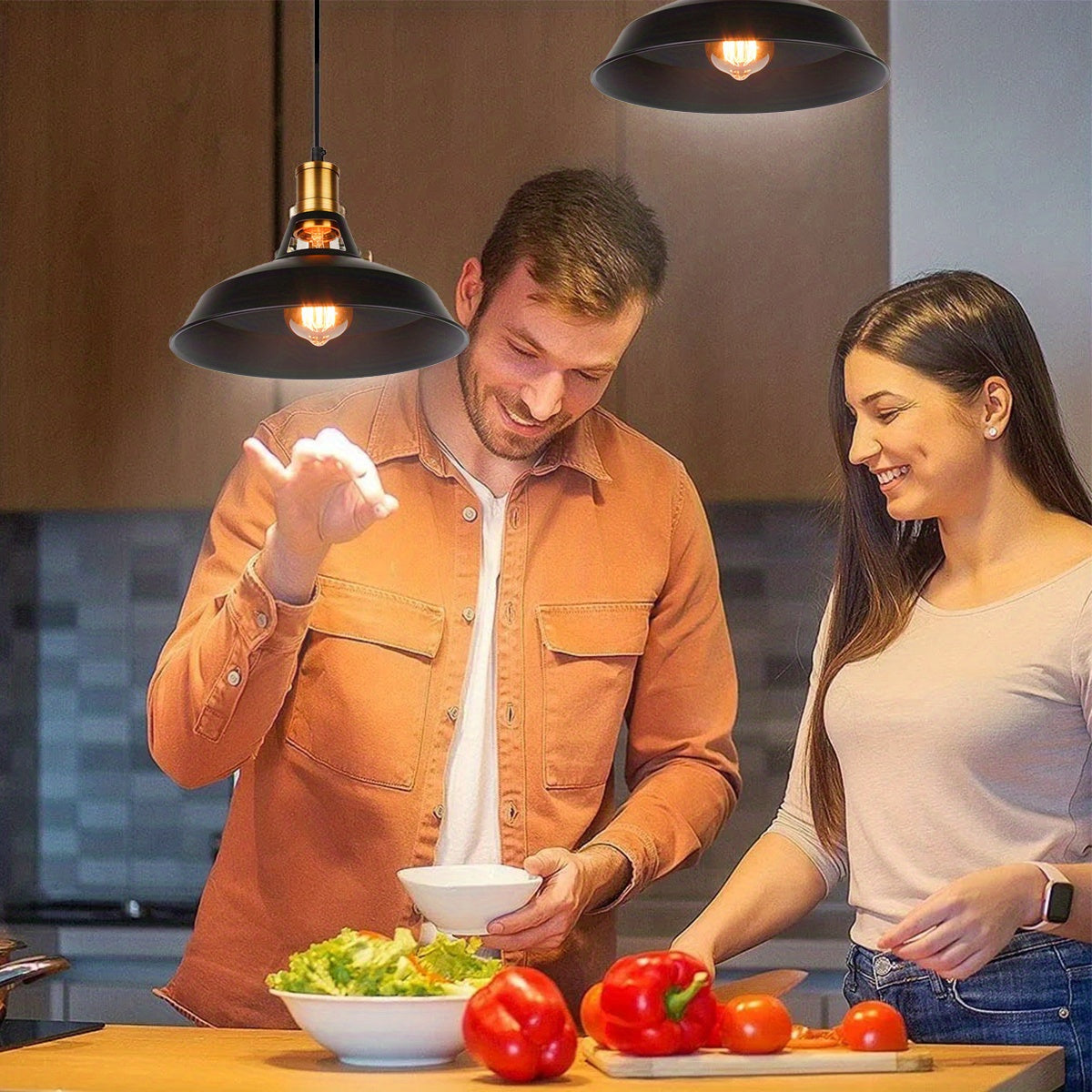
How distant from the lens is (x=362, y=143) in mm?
3115

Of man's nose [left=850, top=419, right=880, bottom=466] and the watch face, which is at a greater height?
man's nose [left=850, top=419, right=880, bottom=466]

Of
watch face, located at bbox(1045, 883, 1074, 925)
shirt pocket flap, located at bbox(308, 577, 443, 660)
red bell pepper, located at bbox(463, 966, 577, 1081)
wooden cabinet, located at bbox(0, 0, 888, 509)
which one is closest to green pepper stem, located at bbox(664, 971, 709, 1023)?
red bell pepper, located at bbox(463, 966, 577, 1081)

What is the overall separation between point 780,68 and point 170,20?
1286 mm

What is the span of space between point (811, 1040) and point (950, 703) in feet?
1.53

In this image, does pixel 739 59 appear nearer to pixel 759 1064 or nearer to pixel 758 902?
pixel 758 902

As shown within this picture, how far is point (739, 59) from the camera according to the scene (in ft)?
7.32

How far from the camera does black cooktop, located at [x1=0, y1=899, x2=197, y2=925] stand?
329cm

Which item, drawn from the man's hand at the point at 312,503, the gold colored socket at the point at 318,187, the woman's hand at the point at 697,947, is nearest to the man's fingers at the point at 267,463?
the man's hand at the point at 312,503

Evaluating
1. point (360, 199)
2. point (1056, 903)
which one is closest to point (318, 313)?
point (360, 199)

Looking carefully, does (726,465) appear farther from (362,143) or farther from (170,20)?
(170,20)

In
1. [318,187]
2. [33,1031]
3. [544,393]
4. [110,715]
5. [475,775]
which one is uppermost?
[318,187]

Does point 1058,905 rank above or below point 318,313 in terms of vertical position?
below

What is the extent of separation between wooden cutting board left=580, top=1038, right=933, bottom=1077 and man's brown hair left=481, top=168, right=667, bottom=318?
4.41 feet

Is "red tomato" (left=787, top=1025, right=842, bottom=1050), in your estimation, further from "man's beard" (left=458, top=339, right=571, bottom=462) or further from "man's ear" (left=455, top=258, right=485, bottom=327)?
"man's ear" (left=455, top=258, right=485, bottom=327)
